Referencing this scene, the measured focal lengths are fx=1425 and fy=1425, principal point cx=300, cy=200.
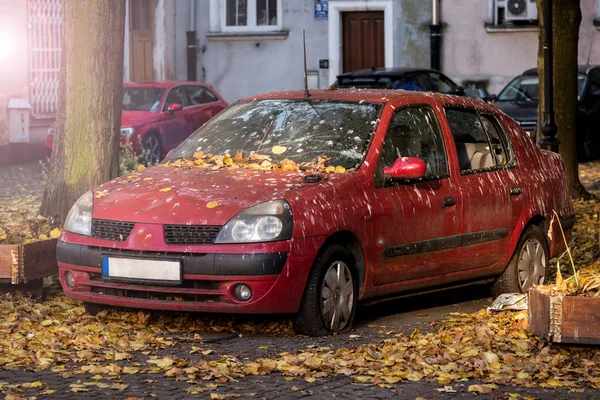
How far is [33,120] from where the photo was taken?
993 inches

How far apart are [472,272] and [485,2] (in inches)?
780

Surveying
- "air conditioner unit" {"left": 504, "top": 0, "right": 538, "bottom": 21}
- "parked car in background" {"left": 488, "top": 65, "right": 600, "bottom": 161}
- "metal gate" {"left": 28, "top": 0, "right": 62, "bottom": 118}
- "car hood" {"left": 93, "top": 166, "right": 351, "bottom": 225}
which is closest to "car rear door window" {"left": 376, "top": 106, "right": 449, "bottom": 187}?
"car hood" {"left": 93, "top": 166, "right": 351, "bottom": 225}

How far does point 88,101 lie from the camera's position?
39.5 ft

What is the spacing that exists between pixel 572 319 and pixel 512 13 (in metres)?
21.7

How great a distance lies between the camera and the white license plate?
850 cm

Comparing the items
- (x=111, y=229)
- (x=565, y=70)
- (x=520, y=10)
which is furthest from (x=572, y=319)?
(x=520, y=10)

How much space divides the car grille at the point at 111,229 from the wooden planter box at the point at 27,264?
100cm

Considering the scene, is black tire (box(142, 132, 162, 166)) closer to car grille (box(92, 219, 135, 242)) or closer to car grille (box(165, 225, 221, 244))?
car grille (box(92, 219, 135, 242))

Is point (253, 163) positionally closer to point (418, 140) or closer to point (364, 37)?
point (418, 140)

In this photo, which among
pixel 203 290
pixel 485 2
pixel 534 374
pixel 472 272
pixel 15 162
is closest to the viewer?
pixel 534 374

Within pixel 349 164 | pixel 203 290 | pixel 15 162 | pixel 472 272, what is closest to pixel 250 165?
pixel 349 164

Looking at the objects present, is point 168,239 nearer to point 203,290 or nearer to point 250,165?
point 203,290

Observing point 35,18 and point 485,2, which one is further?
point 485,2

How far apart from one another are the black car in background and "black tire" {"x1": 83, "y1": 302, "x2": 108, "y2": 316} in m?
13.0
